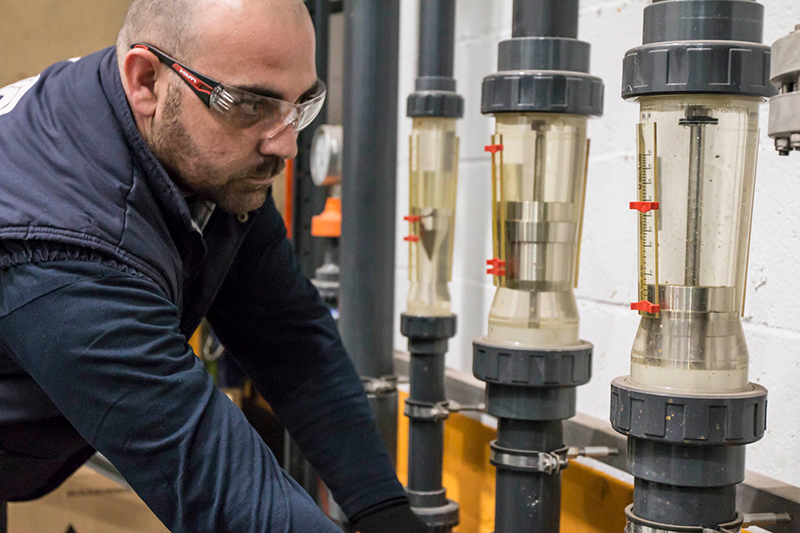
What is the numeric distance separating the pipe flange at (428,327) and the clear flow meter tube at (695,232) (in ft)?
1.65

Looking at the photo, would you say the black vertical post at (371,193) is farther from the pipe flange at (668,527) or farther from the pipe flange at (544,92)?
the pipe flange at (668,527)

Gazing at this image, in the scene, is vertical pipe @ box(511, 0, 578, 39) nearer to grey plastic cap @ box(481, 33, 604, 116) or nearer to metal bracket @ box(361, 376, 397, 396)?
grey plastic cap @ box(481, 33, 604, 116)

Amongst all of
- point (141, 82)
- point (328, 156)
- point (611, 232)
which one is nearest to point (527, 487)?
point (611, 232)

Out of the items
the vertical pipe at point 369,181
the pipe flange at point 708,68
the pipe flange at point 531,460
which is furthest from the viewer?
the vertical pipe at point 369,181

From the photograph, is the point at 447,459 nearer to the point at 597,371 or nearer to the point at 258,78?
the point at 597,371

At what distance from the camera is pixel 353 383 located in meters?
1.01

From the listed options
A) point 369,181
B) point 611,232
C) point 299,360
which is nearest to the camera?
point 299,360

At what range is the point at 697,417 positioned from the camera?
65 cm

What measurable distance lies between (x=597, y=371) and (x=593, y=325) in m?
0.06

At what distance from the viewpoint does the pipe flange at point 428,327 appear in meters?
1.18

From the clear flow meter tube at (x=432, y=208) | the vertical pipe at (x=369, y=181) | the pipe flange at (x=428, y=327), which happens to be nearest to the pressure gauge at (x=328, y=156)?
the vertical pipe at (x=369, y=181)

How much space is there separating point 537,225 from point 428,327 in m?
0.37

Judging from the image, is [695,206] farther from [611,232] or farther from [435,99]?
[435,99]

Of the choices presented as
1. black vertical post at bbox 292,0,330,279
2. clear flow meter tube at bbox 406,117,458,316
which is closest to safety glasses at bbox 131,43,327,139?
clear flow meter tube at bbox 406,117,458,316
